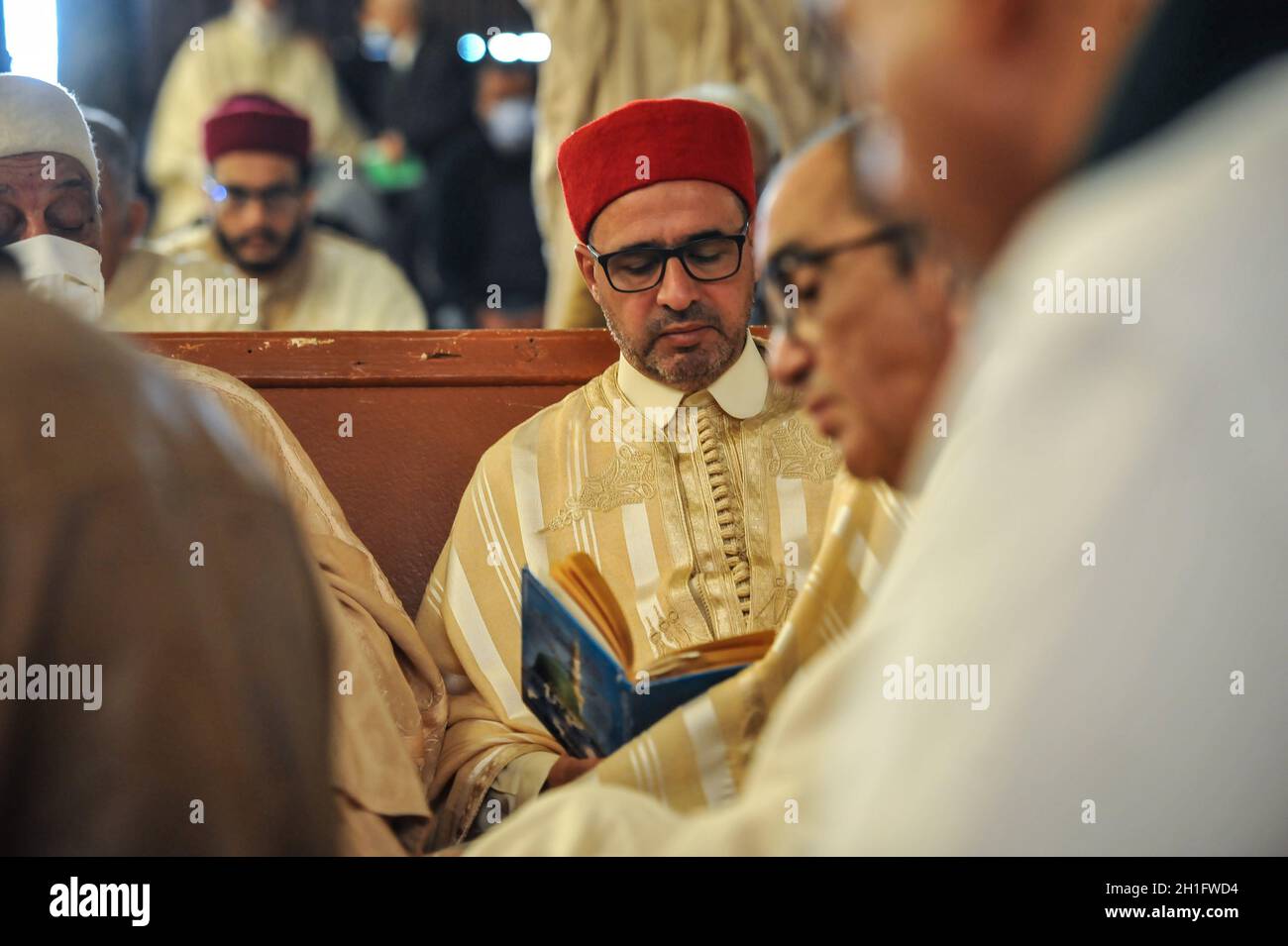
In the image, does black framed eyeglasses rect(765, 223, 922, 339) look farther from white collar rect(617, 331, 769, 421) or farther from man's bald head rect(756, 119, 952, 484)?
white collar rect(617, 331, 769, 421)

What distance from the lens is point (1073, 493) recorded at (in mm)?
773

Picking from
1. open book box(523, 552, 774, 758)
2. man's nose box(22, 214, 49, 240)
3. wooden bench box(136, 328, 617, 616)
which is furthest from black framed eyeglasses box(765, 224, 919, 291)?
man's nose box(22, 214, 49, 240)

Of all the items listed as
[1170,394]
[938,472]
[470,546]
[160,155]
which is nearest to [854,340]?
[470,546]

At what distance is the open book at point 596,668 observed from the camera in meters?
2.31

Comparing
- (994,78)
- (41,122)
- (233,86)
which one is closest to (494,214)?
→ (233,86)

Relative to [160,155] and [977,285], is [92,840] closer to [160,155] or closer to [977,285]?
[977,285]

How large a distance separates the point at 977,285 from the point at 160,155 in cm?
407

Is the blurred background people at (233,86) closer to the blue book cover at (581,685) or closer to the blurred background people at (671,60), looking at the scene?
the blurred background people at (671,60)

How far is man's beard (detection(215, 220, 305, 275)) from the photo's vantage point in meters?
4.10

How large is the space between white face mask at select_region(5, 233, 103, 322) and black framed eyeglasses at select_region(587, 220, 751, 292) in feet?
3.19

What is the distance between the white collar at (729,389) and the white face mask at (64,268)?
38.8 inches

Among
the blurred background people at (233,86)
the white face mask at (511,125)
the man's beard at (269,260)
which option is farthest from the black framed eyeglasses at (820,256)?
the blurred background people at (233,86)

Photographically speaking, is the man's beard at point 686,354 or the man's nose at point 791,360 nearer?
the man's nose at point 791,360

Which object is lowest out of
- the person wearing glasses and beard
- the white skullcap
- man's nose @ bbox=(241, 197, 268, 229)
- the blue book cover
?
the blue book cover
